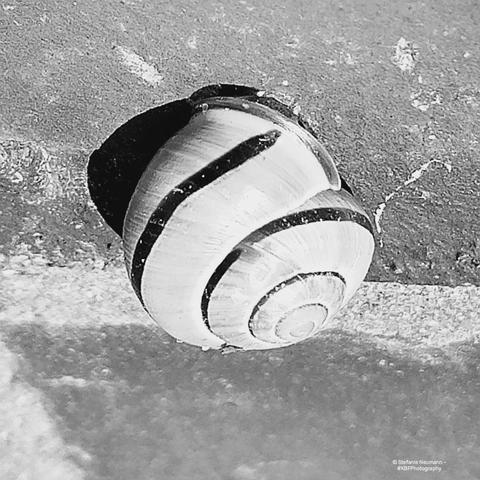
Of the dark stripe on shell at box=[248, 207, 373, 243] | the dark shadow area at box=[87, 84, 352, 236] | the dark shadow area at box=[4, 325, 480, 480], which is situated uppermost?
the dark stripe on shell at box=[248, 207, 373, 243]

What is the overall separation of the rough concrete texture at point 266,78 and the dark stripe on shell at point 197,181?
10.7 inches

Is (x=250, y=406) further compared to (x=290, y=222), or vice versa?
(x=250, y=406)

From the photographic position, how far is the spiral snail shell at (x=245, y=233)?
1.50m

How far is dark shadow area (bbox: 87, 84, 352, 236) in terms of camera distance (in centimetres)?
179

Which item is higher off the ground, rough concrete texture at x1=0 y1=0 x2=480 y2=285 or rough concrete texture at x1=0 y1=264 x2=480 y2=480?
rough concrete texture at x1=0 y1=0 x2=480 y2=285

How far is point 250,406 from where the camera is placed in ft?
6.05

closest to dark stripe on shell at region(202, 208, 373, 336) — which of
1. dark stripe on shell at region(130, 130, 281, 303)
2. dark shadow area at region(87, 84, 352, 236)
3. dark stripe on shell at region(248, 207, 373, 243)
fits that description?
dark stripe on shell at region(248, 207, 373, 243)

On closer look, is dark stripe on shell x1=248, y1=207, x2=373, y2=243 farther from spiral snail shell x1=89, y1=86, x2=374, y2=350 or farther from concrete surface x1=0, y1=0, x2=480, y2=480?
concrete surface x1=0, y1=0, x2=480, y2=480

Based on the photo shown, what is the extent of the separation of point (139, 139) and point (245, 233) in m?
0.40

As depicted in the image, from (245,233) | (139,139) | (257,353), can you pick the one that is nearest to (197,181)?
(245,233)

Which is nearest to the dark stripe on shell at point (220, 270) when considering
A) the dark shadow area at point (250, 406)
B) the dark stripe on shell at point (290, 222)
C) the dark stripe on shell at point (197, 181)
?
the dark stripe on shell at point (290, 222)

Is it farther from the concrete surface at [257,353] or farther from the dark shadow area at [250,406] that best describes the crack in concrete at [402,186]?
the dark shadow area at [250,406]

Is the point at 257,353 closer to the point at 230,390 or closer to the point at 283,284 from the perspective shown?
the point at 230,390

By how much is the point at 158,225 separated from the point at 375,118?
50 cm
